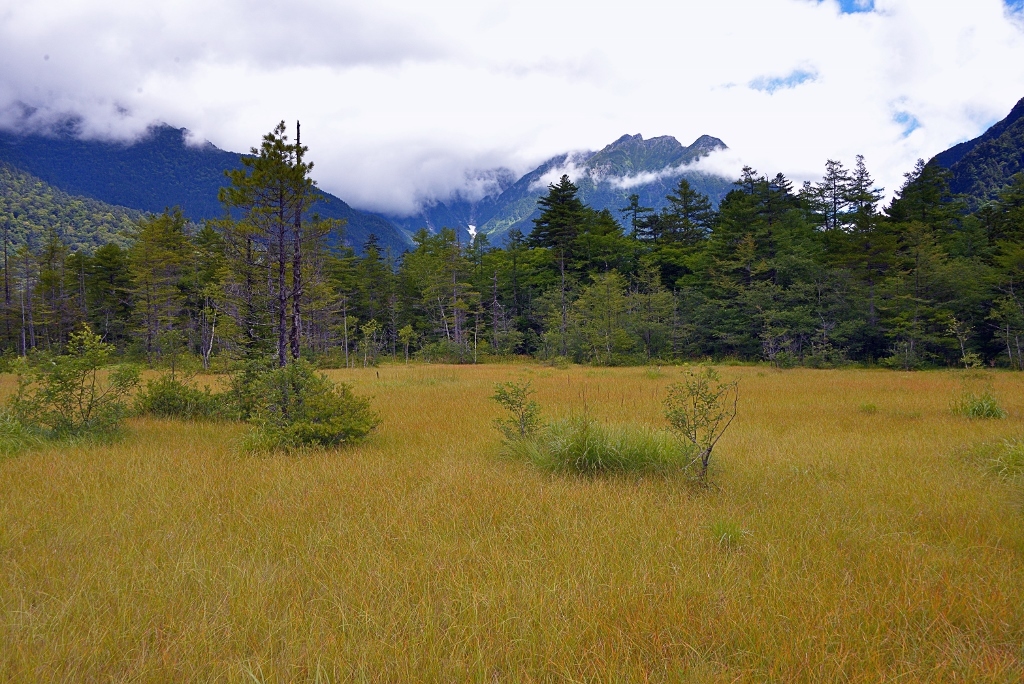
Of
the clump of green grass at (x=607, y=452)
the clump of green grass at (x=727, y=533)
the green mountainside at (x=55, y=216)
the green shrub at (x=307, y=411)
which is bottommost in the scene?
the clump of green grass at (x=727, y=533)

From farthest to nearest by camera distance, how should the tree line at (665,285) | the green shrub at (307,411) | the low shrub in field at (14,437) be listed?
1. the tree line at (665,285)
2. the green shrub at (307,411)
3. the low shrub in field at (14,437)

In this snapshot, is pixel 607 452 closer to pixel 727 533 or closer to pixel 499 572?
pixel 727 533

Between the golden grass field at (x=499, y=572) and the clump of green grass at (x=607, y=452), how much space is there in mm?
328

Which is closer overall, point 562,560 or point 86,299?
point 562,560

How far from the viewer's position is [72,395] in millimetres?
7281

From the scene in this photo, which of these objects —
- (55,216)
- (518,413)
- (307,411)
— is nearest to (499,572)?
(518,413)

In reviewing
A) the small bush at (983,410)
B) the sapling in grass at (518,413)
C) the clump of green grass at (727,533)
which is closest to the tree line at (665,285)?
the sapling in grass at (518,413)

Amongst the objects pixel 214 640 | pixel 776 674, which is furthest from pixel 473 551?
pixel 776 674

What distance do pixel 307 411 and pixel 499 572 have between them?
496cm

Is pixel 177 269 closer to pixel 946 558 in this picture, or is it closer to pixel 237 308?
pixel 237 308

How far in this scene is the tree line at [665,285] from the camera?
2827 cm

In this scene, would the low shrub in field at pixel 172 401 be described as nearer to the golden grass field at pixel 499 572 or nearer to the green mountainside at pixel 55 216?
the golden grass field at pixel 499 572

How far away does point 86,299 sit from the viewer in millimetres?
47562

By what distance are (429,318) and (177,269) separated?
74.4 feet
